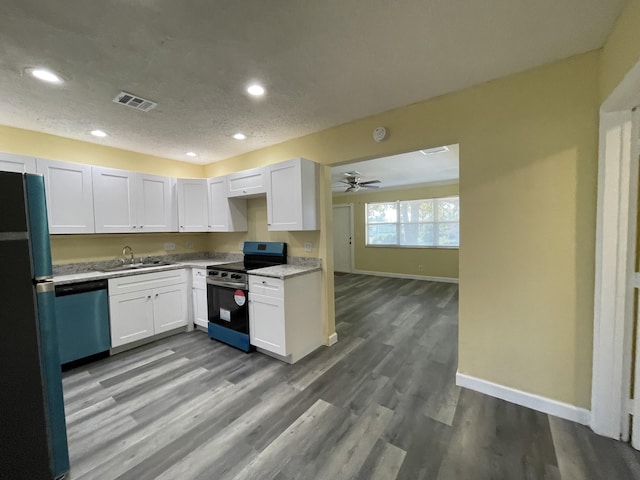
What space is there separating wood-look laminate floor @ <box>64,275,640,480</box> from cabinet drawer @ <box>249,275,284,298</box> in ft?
2.42

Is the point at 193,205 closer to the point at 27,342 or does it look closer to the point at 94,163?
the point at 94,163

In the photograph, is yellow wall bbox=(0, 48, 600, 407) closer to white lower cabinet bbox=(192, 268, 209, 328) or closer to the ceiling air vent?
the ceiling air vent

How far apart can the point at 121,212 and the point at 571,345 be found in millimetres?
4675

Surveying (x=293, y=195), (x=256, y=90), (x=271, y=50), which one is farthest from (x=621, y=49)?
(x=293, y=195)

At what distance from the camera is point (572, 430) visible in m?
1.75

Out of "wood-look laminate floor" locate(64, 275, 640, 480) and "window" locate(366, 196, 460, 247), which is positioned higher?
"window" locate(366, 196, 460, 247)

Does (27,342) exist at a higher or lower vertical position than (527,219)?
lower

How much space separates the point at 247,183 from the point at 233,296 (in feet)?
4.74

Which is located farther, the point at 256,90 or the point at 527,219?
the point at 256,90

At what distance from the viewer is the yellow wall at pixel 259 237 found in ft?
10.7

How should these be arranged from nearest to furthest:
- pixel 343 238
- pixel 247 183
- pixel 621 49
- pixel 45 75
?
1. pixel 621 49
2. pixel 45 75
3. pixel 247 183
4. pixel 343 238

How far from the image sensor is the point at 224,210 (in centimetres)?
375

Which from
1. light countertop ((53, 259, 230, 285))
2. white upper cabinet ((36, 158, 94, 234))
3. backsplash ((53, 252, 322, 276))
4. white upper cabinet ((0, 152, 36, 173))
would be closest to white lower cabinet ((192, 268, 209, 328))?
light countertop ((53, 259, 230, 285))

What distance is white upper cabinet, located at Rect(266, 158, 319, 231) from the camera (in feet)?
9.37
